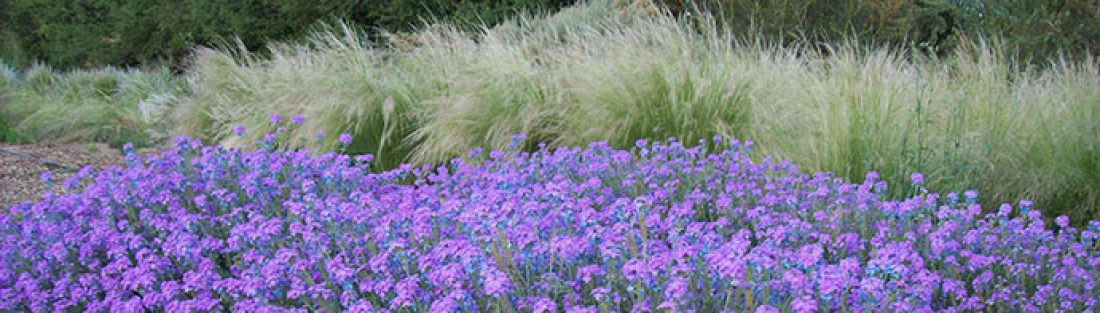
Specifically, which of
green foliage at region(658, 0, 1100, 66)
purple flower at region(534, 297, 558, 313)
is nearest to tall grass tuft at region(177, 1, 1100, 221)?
green foliage at region(658, 0, 1100, 66)

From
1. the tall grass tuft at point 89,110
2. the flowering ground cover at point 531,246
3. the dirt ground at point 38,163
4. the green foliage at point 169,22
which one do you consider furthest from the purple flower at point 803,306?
the green foliage at point 169,22

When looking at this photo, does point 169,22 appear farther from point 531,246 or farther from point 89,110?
point 531,246

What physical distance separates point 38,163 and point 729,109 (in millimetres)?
3885

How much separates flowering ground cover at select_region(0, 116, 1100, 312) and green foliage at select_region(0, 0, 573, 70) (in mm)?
6280

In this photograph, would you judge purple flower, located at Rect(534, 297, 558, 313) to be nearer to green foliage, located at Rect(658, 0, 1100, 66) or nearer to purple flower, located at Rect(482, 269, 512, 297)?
purple flower, located at Rect(482, 269, 512, 297)

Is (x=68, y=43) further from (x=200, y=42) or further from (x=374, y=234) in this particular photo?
(x=374, y=234)

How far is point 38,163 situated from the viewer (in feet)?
18.0

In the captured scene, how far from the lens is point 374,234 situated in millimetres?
2369

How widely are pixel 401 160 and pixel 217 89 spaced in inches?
94.0

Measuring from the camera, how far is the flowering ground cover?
1.97 meters

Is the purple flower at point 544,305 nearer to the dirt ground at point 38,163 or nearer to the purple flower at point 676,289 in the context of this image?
the purple flower at point 676,289

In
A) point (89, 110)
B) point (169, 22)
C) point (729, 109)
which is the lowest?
point (729, 109)

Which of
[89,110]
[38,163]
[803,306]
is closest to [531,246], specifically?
[803,306]

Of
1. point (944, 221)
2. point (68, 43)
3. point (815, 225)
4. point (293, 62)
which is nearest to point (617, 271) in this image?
point (815, 225)
